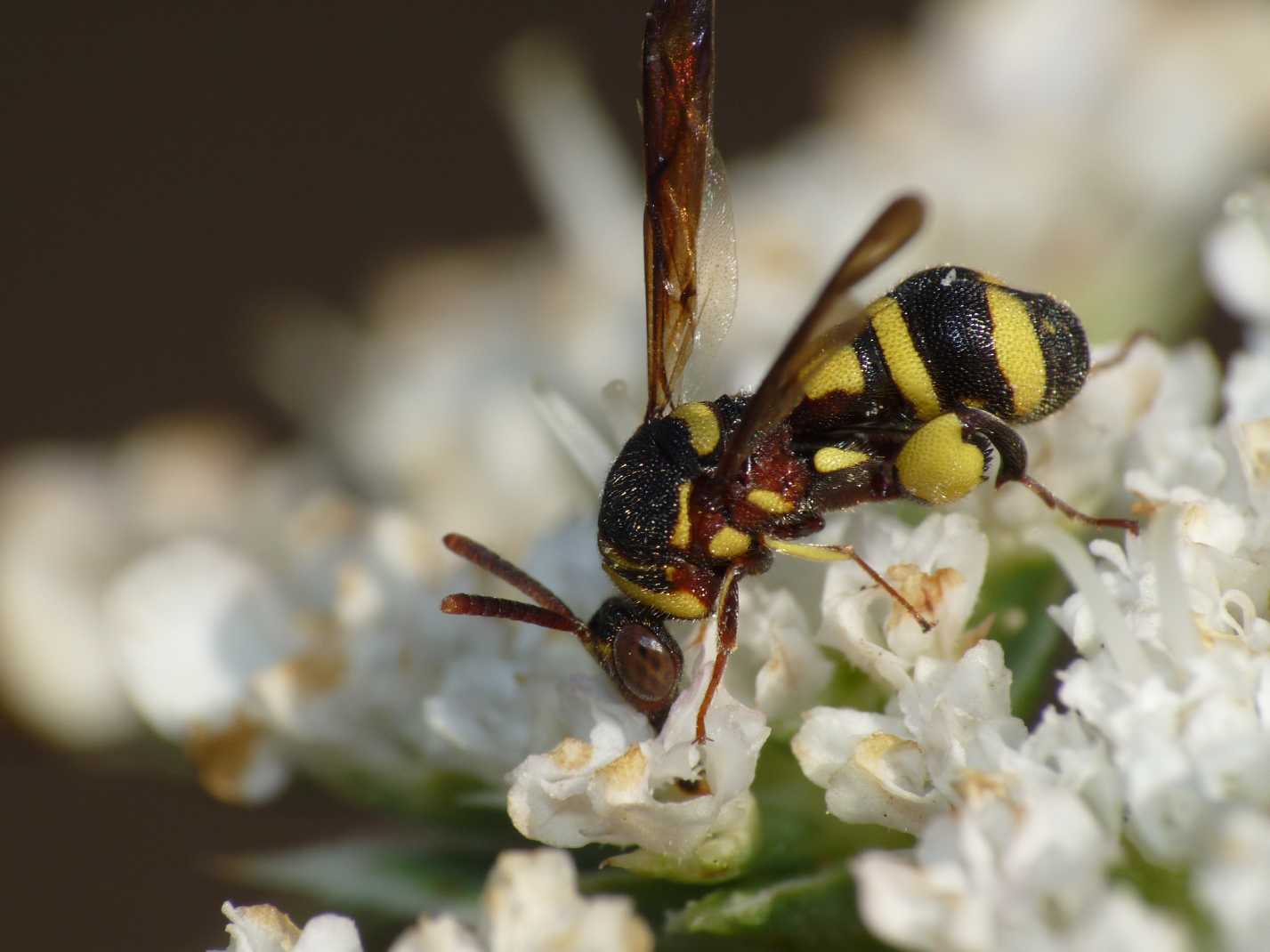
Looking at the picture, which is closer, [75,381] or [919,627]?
[919,627]

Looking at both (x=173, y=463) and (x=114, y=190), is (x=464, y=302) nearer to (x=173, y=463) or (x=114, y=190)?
(x=173, y=463)

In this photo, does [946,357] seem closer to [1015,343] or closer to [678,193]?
[1015,343]

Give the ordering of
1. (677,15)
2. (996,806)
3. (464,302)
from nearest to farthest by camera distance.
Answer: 1. (996,806)
2. (677,15)
3. (464,302)

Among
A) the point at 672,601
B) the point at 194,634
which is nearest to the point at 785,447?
the point at 672,601

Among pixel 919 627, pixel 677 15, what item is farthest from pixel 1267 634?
pixel 677 15

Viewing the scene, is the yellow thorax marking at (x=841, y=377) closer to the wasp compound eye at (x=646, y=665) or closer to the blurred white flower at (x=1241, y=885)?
the wasp compound eye at (x=646, y=665)

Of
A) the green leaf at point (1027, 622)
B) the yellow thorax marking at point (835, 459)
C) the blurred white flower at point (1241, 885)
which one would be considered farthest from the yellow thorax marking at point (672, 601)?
the blurred white flower at point (1241, 885)
